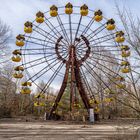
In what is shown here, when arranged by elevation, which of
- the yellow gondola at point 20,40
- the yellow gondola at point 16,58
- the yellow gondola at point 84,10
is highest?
the yellow gondola at point 84,10

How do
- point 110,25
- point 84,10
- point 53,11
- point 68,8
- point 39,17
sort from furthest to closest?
point 39,17 < point 53,11 < point 84,10 < point 68,8 < point 110,25

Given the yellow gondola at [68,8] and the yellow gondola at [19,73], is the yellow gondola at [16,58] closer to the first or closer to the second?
the yellow gondola at [19,73]

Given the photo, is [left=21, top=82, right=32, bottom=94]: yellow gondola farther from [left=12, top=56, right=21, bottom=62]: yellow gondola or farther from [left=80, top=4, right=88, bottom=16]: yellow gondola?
[left=80, top=4, right=88, bottom=16]: yellow gondola

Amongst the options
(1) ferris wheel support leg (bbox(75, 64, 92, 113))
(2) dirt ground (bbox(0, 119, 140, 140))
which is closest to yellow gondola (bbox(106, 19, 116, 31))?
(1) ferris wheel support leg (bbox(75, 64, 92, 113))

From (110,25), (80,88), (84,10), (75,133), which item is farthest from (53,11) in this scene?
(75,133)

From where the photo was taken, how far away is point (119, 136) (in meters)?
8.75

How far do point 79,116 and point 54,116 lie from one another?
2.05 meters

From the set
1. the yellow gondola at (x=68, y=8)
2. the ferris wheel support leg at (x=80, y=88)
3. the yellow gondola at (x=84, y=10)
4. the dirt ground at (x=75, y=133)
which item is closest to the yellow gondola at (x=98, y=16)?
the yellow gondola at (x=84, y=10)

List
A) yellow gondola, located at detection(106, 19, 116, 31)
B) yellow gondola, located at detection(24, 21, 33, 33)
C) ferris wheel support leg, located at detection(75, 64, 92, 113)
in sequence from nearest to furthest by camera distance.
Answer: yellow gondola, located at detection(106, 19, 116, 31), ferris wheel support leg, located at detection(75, 64, 92, 113), yellow gondola, located at detection(24, 21, 33, 33)

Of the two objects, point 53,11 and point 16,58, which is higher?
point 53,11

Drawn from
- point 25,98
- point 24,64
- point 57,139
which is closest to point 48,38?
point 24,64

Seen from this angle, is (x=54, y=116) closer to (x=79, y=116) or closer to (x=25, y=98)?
(x=79, y=116)

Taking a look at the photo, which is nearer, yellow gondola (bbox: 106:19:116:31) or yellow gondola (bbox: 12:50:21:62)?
yellow gondola (bbox: 106:19:116:31)

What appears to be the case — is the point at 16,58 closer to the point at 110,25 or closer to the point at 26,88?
the point at 26,88
